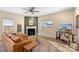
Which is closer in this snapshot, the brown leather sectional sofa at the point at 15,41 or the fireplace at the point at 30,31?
the brown leather sectional sofa at the point at 15,41

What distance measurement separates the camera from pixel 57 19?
2.53 metres

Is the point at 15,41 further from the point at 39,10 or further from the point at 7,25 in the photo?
the point at 39,10

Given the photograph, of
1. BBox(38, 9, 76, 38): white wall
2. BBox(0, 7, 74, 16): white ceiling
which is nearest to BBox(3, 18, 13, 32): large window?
BBox(0, 7, 74, 16): white ceiling

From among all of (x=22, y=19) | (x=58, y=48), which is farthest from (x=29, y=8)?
(x=58, y=48)

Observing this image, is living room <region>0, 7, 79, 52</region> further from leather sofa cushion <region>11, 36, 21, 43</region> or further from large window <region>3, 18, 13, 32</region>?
leather sofa cushion <region>11, 36, 21, 43</region>

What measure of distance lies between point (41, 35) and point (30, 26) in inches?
15.1

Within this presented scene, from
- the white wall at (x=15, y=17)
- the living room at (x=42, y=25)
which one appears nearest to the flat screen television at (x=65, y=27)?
the living room at (x=42, y=25)

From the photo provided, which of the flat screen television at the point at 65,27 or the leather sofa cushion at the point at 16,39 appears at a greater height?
the flat screen television at the point at 65,27

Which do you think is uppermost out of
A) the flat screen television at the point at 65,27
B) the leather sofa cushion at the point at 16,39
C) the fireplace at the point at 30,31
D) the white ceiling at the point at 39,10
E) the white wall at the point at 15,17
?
the white ceiling at the point at 39,10

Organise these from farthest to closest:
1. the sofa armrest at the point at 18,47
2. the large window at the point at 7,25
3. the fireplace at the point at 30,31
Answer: the fireplace at the point at 30,31
the large window at the point at 7,25
the sofa armrest at the point at 18,47

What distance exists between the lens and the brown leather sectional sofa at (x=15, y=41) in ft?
7.73

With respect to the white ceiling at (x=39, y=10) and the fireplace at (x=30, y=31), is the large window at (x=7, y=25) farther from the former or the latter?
the fireplace at (x=30, y=31)

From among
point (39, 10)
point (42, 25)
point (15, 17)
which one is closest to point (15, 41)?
point (15, 17)
